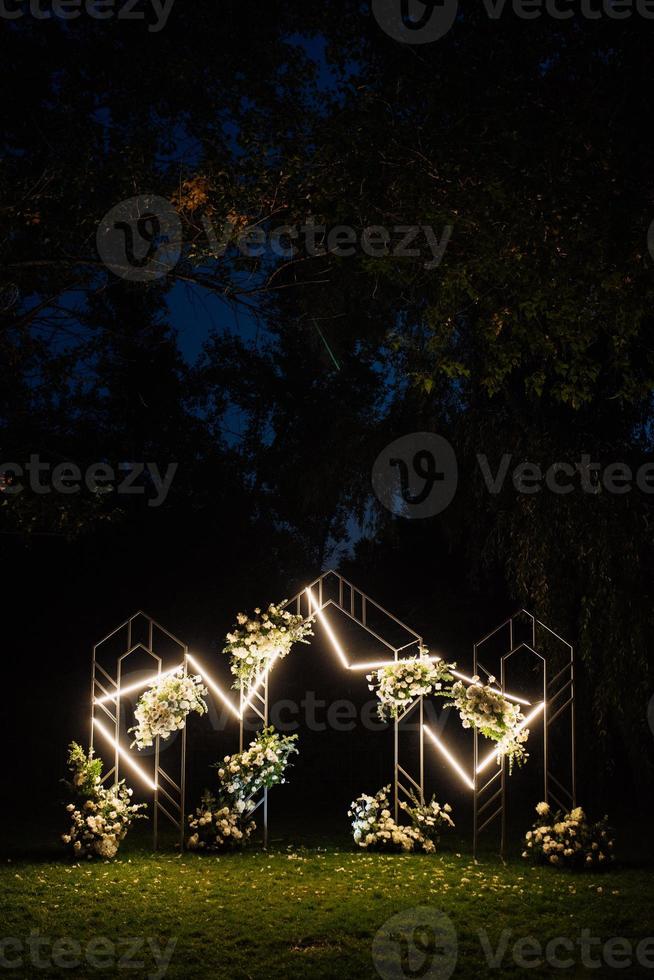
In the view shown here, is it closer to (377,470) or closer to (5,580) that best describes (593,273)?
(377,470)

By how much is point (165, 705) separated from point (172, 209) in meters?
4.23

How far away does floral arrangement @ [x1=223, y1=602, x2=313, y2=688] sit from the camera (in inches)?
363

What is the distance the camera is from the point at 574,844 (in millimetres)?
8312

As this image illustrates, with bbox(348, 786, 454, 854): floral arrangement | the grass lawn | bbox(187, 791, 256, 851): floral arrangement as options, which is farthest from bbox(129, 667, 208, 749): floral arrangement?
bbox(348, 786, 454, 854): floral arrangement

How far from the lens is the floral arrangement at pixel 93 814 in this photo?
8.64m

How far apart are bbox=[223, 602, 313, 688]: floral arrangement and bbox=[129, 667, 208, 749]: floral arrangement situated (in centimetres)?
41

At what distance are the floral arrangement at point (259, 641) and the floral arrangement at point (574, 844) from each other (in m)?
2.62

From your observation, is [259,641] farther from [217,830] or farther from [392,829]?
[392,829]

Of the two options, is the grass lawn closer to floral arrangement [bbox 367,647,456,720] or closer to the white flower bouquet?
the white flower bouquet

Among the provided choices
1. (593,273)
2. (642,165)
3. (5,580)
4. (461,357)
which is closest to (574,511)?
(461,357)

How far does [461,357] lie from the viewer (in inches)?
454

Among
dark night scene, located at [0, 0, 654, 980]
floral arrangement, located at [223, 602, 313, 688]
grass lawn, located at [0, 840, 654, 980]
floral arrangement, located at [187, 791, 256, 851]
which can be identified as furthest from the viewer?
floral arrangement, located at [223, 602, 313, 688]

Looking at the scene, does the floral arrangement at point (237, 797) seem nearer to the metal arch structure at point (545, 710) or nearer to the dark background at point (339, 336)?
Result: the metal arch structure at point (545, 710)

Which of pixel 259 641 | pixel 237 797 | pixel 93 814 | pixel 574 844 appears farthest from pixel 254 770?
pixel 574 844
